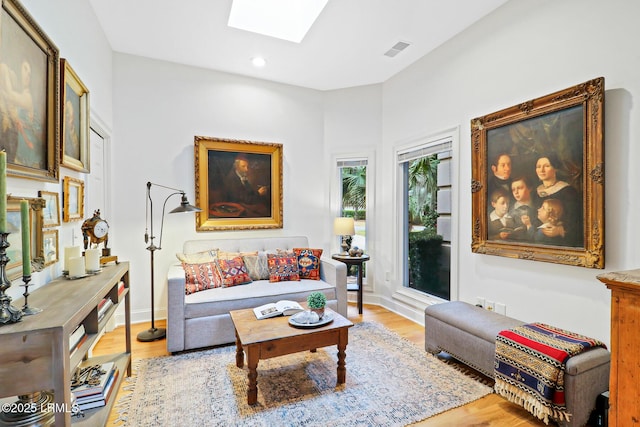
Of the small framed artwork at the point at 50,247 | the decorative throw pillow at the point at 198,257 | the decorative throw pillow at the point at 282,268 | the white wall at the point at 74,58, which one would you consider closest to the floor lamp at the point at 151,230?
the decorative throw pillow at the point at 198,257

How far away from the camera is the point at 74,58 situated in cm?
231

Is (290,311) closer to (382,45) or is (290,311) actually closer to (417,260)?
(417,260)

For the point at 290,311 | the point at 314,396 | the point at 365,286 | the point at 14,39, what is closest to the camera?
the point at 14,39

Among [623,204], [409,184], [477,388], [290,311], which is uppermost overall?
[409,184]

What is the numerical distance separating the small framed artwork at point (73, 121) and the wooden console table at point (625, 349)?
3.01 metres

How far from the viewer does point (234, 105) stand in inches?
159

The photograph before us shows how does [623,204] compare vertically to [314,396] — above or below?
above

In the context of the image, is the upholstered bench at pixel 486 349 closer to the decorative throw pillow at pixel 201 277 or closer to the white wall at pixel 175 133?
the decorative throw pillow at pixel 201 277

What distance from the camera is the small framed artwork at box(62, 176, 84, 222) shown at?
85.2 inches

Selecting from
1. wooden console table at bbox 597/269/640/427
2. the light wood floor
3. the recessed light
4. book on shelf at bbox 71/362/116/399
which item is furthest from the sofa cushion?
the recessed light

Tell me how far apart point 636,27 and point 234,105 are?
12.1ft

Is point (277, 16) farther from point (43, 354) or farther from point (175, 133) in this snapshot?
point (43, 354)

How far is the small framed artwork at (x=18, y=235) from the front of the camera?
1430 millimetres

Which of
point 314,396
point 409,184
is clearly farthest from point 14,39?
point 409,184
